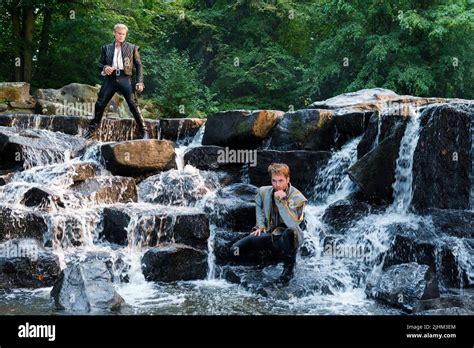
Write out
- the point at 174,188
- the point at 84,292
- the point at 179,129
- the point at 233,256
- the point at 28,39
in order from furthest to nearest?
the point at 28,39 → the point at 179,129 → the point at 174,188 → the point at 233,256 → the point at 84,292

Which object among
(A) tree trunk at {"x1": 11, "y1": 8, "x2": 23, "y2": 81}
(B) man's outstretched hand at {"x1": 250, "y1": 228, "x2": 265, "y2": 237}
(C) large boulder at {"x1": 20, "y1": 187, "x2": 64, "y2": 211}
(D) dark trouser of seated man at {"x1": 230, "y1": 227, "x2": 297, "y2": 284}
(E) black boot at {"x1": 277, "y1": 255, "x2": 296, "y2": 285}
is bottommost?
(E) black boot at {"x1": 277, "y1": 255, "x2": 296, "y2": 285}

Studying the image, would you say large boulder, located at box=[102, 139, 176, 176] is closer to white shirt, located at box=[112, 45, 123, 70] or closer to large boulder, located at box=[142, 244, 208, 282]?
white shirt, located at box=[112, 45, 123, 70]

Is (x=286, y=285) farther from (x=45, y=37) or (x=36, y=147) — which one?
(x=45, y=37)

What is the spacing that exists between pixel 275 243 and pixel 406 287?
1603 mm

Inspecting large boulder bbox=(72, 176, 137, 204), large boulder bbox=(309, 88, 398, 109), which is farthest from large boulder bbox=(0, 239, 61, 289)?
large boulder bbox=(309, 88, 398, 109)

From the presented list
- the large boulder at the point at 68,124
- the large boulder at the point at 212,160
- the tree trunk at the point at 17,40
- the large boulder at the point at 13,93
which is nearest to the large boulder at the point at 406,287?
the large boulder at the point at 212,160

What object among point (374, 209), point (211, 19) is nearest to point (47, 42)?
point (211, 19)

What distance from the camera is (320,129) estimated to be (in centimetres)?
1134

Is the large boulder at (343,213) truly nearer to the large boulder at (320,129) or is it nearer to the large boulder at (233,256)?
the large boulder at (233,256)

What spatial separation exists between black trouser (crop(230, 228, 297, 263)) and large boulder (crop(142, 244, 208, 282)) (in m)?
0.92

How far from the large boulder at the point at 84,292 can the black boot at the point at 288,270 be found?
2.06m

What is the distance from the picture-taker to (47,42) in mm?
20766

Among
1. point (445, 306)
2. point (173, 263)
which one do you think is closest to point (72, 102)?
point (173, 263)

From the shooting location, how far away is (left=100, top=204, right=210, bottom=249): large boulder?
852 cm
